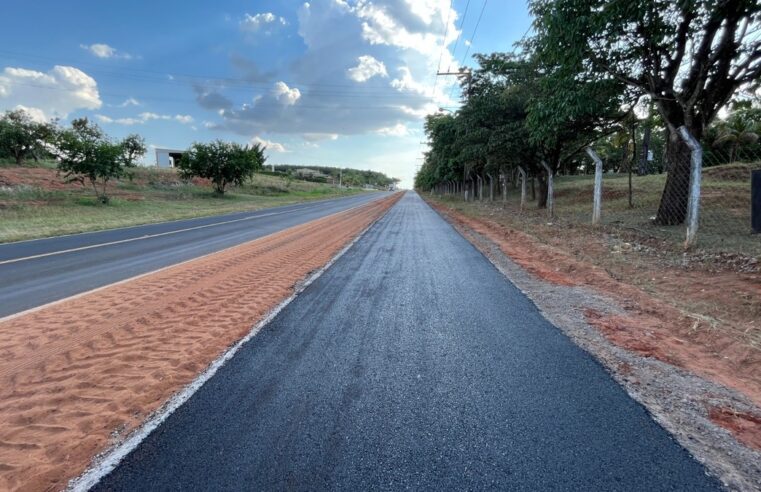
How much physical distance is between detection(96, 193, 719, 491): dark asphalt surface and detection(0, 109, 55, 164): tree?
39447mm

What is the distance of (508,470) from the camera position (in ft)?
7.07

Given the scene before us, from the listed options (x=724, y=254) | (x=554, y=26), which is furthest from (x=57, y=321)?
(x=554, y=26)

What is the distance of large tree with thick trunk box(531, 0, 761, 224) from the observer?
8570 millimetres

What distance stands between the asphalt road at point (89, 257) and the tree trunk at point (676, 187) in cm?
1238

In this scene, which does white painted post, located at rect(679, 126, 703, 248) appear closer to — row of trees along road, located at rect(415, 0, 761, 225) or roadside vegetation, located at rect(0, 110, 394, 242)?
row of trees along road, located at rect(415, 0, 761, 225)

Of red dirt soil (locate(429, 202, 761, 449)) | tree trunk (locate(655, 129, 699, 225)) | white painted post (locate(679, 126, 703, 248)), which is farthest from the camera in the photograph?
tree trunk (locate(655, 129, 699, 225))

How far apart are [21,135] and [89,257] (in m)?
36.8

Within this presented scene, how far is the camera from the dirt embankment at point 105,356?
8.04 ft

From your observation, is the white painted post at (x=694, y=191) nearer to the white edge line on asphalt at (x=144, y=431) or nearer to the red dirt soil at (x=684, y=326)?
the red dirt soil at (x=684, y=326)

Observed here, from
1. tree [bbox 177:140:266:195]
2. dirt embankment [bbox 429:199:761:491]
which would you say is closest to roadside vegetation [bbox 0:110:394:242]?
tree [bbox 177:140:266:195]

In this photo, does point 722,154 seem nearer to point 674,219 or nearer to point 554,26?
point 674,219

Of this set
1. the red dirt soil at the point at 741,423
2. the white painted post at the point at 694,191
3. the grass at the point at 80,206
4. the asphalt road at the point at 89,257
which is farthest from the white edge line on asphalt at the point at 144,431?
the grass at the point at 80,206

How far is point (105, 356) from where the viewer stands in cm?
372

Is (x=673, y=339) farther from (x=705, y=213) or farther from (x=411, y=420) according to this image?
(x=705, y=213)
